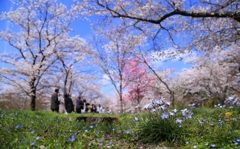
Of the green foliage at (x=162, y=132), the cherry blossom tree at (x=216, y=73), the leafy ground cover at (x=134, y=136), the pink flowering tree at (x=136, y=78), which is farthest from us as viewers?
the pink flowering tree at (x=136, y=78)

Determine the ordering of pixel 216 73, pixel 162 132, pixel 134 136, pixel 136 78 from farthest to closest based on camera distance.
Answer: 1. pixel 136 78
2. pixel 216 73
3. pixel 134 136
4. pixel 162 132

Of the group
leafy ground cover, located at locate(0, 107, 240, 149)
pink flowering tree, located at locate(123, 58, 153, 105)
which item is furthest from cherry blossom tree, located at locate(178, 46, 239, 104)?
leafy ground cover, located at locate(0, 107, 240, 149)

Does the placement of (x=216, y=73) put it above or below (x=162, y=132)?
above

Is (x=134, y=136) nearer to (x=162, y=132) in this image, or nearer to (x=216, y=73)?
(x=162, y=132)

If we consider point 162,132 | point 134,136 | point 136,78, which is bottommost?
point 134,136

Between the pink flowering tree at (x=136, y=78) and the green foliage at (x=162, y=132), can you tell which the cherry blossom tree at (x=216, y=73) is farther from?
the green foliage at (x=162, y=132)

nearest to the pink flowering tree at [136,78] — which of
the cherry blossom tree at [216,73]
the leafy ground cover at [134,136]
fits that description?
the cherry blossom tree at [216,73]

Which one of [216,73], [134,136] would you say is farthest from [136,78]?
[134,136]

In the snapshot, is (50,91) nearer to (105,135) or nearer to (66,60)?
(66,60)

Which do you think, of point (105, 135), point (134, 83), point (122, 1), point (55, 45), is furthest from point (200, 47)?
point (55, 45)

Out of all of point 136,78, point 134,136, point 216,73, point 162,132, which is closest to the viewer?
point 162,132

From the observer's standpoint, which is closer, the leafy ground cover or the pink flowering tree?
the leafy ground cover

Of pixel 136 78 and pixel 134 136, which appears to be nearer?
pixel 134 136

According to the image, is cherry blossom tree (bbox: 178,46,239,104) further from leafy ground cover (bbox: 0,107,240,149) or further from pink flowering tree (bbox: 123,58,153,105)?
leafy ground cover (bbox: 0,107,240,149)
